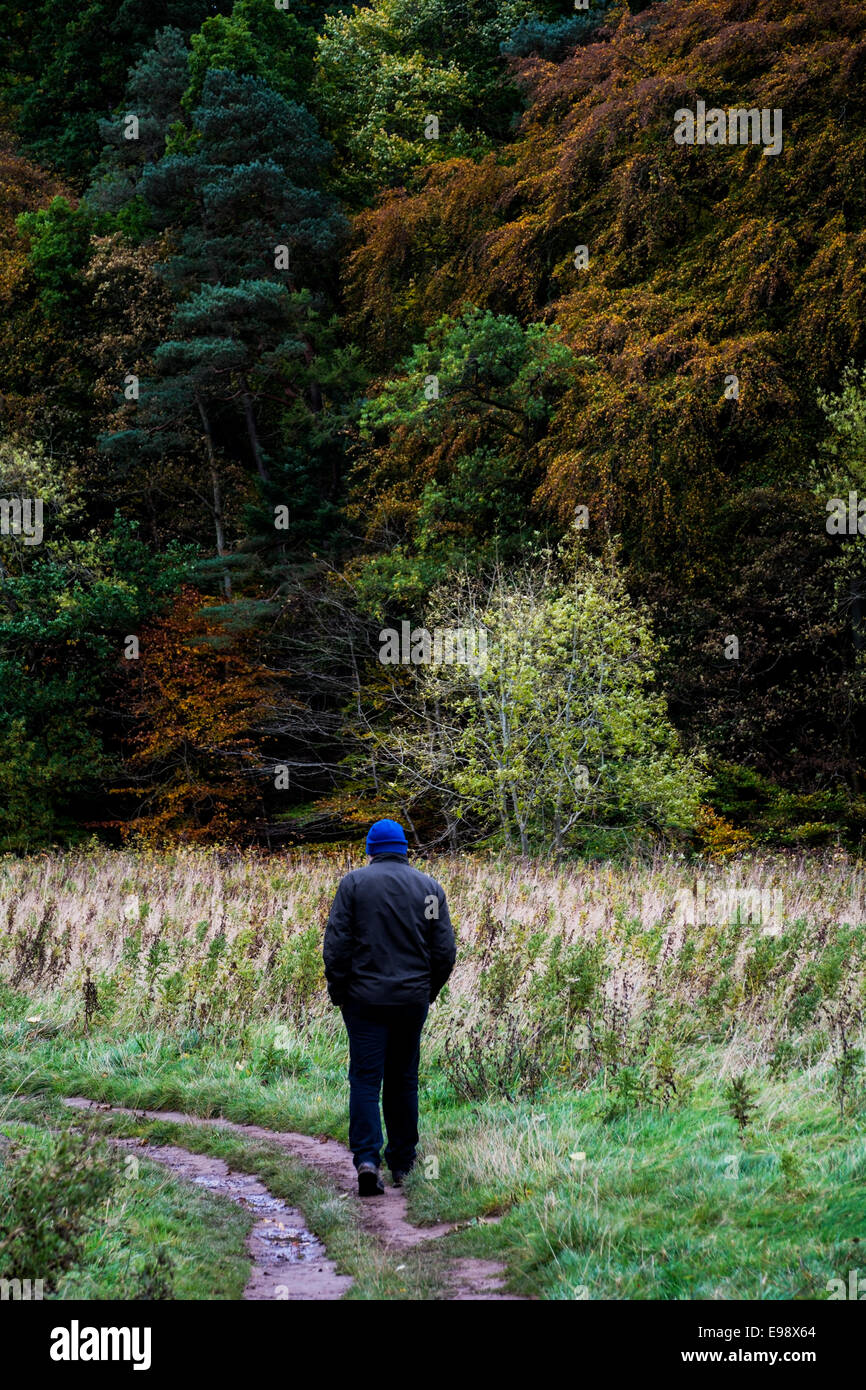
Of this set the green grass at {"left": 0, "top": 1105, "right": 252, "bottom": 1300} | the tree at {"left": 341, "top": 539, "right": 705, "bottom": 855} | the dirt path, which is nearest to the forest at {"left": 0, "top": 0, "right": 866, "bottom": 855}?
the tree at {"left": 341, "top": 539, "right": 705, "bottom": 855}

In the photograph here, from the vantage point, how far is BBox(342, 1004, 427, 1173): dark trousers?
6.29 m

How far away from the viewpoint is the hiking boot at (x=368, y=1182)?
6.13 meters

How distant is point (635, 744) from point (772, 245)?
9.45 metres

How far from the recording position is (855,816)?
21719mm

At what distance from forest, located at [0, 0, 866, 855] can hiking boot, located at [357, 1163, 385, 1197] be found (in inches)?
466

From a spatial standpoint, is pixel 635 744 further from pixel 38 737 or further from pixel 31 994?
pixel 38 737

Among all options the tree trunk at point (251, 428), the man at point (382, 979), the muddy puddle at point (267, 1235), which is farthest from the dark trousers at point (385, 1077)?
the tree trunk at point (251, 428)

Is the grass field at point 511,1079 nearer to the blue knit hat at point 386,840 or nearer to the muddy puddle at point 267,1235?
the muddy puddle at point 267,1235

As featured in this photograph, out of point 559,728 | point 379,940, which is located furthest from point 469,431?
point 379,940

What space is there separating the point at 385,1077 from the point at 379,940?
829 millimetres

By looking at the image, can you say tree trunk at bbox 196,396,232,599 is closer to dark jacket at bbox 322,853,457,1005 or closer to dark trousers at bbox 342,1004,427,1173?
dark jacket at bbox 322,853,457,1005

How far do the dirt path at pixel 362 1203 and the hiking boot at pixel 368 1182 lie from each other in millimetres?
29

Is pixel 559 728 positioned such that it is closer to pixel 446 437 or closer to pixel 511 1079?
pixel 446 437
